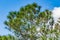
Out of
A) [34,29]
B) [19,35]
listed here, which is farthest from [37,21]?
[19,35]

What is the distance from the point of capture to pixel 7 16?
16562 mm

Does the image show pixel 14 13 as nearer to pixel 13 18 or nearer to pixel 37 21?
pixel 13 18

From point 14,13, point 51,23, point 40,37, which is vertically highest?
point 14,13

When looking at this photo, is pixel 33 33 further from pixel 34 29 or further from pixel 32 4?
pixel 32 4

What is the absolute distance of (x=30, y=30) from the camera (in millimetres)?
15805

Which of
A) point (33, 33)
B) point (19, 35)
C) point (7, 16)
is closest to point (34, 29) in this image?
point (33, 33)

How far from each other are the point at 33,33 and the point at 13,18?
2.00 metres

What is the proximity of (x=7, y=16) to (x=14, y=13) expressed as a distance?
1.96 ft

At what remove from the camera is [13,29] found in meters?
16.3

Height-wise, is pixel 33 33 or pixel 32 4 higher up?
pixel 32 4

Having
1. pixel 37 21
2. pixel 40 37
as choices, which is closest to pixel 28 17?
pixel 37 21

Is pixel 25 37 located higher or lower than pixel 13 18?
lower

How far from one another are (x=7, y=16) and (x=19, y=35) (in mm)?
1753

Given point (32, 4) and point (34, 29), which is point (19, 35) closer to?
point (34, 29)
